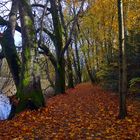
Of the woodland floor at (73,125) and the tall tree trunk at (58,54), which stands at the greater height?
the tall tree trunk at (58,54)

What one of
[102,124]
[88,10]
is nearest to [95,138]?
[102,124]

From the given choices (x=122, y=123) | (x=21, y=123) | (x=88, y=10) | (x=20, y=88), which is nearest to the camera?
(x=122, y=123)

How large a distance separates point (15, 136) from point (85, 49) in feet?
116

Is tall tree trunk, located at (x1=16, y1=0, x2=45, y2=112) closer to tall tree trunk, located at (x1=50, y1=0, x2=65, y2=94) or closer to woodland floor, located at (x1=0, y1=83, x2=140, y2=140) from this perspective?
woodland floor, located at (x1=0, y1=83, x2=140, y2=140)

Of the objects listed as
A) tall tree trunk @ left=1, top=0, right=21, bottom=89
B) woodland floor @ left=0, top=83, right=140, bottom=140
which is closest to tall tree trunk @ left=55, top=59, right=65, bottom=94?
tall tree trunk @ left=1, top=0, right=21, bottom=89

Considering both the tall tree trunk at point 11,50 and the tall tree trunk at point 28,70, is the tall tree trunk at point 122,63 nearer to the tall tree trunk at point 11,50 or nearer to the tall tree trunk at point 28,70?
the tall tree trunk at point 28,70

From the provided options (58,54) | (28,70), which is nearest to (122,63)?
(28,70)

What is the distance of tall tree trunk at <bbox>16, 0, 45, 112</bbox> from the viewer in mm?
14156

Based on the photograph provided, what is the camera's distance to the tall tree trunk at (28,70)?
14156mm

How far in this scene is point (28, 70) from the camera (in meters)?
14.5

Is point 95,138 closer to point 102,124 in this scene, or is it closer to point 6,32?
point 102,124

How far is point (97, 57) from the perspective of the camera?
42.4m

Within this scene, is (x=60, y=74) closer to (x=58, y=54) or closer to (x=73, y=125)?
(x=58, y=54)

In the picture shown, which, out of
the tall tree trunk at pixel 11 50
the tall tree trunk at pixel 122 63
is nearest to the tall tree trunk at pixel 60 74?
the tall tree trunk at pixel 11 50
